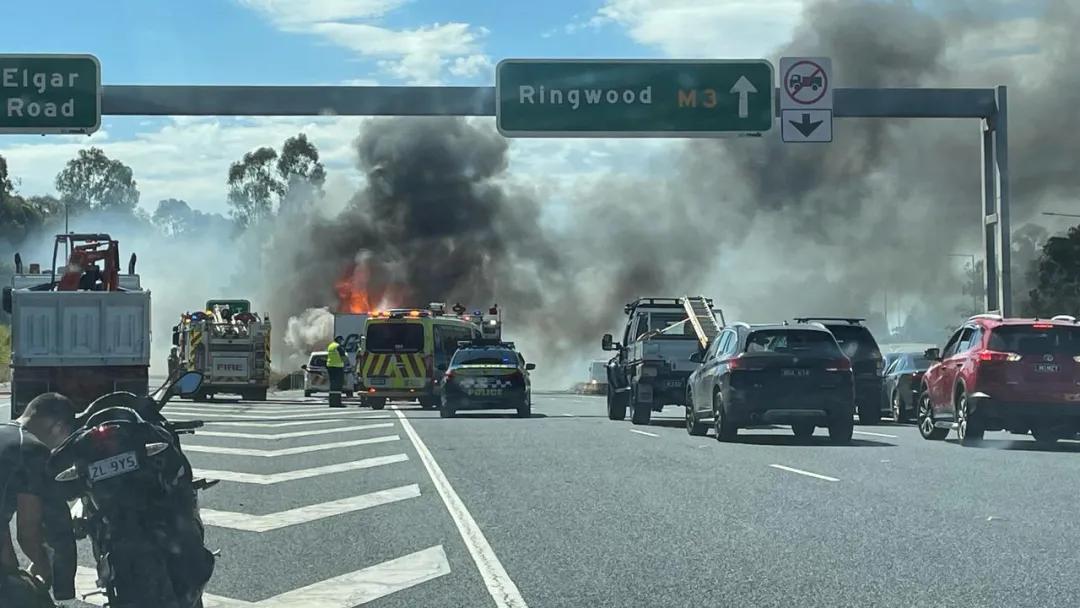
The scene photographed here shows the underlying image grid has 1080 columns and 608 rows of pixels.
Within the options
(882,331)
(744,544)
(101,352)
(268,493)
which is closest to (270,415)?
(101,352)

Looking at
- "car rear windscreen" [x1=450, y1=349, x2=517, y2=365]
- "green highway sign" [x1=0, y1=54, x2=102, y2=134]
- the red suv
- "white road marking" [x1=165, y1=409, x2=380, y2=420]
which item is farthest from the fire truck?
the red suv

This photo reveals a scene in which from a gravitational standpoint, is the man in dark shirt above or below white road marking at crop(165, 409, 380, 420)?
above

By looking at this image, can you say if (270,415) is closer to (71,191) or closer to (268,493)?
(268,493)

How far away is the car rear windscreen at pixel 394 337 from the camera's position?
116 feet

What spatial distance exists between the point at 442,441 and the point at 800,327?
5.47m

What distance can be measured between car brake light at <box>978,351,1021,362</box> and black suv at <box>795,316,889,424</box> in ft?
20.9

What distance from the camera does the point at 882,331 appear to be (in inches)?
3684

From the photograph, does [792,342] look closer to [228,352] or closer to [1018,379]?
[1018,379]

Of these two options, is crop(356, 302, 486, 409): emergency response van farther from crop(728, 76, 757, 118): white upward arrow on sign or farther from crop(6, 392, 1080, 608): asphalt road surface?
crop(6, 392, 1080, 608): asphalt road surface

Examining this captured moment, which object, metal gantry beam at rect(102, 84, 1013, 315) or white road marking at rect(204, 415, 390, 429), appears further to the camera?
white road marking at rect(204, 415, 390, 429)

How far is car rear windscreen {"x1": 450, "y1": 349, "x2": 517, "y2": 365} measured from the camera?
99.6ft

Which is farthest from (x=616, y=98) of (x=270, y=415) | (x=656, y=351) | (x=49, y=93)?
(x=270, y=415)

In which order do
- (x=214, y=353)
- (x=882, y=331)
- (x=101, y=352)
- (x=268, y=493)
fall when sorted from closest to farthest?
(x=268, y=493), (x=101, y=352), (x=214, y=353), (x=882, y=331)

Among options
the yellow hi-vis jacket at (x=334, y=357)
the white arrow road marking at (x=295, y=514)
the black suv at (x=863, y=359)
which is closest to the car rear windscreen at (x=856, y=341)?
the black suv at (x=863, y=359)
